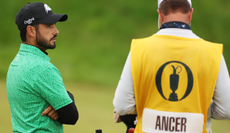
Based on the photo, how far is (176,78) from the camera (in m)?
1.34

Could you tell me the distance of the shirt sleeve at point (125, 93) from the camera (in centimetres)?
136

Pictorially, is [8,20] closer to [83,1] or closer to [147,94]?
[83,1]

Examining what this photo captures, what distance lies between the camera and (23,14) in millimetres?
1604

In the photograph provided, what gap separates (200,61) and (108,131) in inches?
117

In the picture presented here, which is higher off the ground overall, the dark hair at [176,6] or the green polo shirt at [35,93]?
the dark hair at [176,6]

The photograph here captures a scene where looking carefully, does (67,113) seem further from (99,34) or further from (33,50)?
(99,34)

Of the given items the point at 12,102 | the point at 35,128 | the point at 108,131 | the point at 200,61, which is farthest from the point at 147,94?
the point at 108,131

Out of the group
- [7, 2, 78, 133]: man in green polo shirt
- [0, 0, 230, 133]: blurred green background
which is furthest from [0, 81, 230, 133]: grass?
[7, 2, 78, 133]: man in green polo shirt

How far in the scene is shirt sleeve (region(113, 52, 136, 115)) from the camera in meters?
1.36

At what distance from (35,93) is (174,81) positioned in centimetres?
66

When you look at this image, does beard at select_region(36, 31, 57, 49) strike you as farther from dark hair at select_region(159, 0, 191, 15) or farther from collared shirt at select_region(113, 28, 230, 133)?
dark hair at select_region(159, 0, 191, 15)

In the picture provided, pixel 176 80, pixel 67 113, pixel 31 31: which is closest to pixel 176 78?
pixel 176 80

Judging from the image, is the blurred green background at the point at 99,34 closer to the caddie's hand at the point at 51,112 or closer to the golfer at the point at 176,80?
the caddie's hand at the point at 51,112

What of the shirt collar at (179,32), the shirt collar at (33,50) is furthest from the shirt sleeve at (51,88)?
the shirt collar at (179,32)
